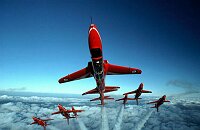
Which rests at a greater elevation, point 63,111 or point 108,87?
point 108,87

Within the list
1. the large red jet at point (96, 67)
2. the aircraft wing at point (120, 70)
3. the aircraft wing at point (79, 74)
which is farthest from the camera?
the aircraft wing at point (120, 70)

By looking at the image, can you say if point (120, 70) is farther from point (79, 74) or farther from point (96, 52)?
point (96, 52)

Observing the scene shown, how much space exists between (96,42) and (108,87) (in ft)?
68.2

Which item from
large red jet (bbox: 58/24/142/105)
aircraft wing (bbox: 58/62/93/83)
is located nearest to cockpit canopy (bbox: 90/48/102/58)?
large red jet (bbox: 58/24/142/105)

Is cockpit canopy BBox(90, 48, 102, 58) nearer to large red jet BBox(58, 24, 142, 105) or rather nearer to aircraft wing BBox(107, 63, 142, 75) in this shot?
large red jet BBox(58, 24, 142, 105)

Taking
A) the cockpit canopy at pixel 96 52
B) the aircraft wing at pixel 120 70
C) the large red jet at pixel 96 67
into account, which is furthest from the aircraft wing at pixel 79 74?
the cockpit canopy at pixel 96 52

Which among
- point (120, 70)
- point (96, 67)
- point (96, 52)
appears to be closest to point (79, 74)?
point (96, 67)

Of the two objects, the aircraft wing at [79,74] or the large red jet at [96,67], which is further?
the aircraft wing at [79,74]

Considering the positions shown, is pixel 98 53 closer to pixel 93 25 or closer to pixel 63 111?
pixel 93 25

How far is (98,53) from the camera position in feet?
49.6

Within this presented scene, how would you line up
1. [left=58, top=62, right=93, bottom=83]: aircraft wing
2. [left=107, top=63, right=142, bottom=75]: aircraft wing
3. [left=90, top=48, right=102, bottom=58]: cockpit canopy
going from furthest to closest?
[left=107, top=63, right=142, bottom=75]: aircraft wing < [left=58, top=62, right=93, bottom=83]: aircraft wing < [left=90, top=48, right=102, bottom=58]: cockpit canopy

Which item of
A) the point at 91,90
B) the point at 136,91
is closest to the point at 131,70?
the point at 91,90

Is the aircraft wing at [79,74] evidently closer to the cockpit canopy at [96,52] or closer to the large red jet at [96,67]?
the large red jet at [96,67]

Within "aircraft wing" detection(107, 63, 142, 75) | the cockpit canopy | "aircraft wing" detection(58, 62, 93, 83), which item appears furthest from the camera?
"aircraft wing" detection(107, 63, 142, 75)
